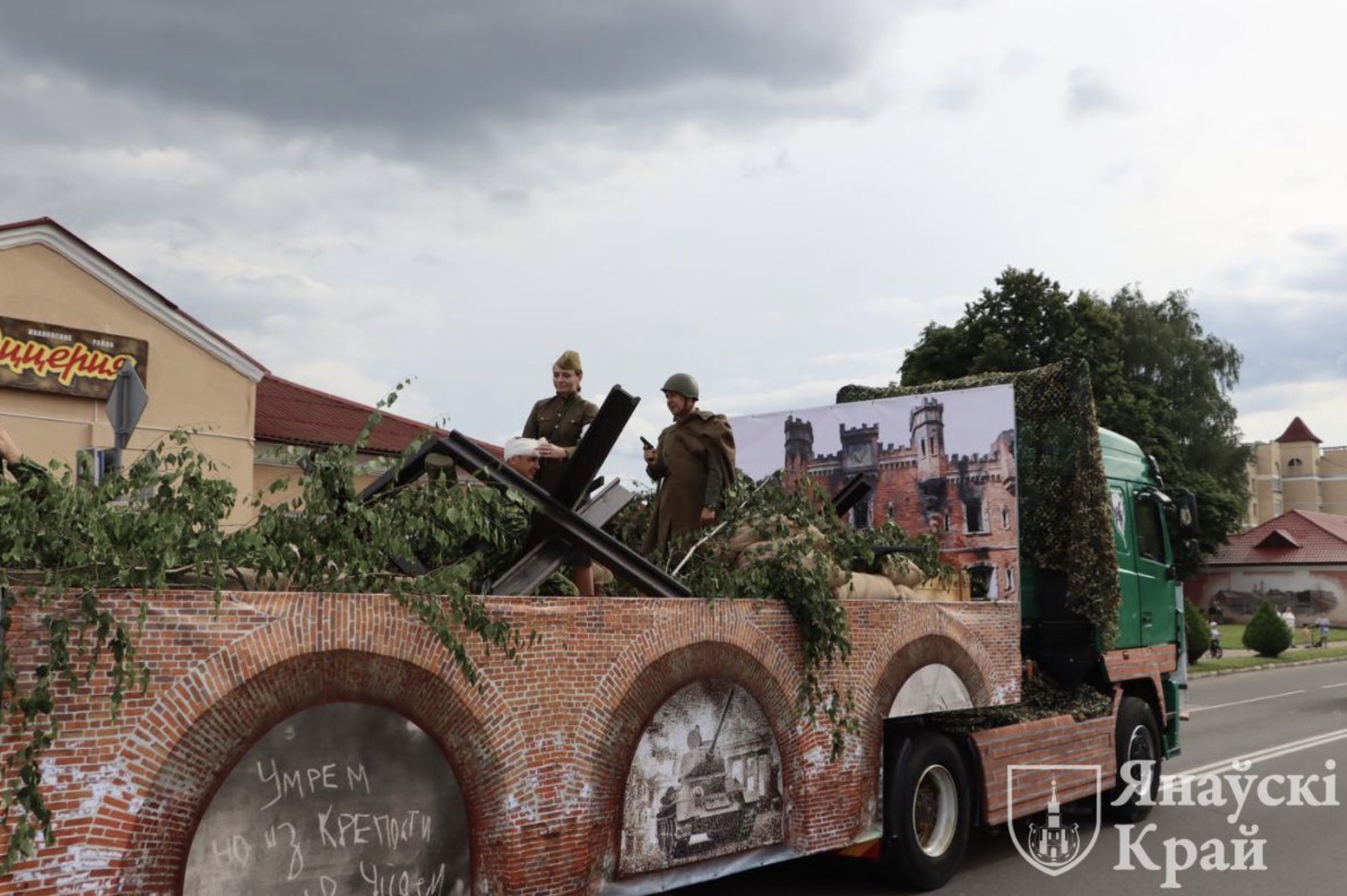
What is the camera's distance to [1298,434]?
9719 cm

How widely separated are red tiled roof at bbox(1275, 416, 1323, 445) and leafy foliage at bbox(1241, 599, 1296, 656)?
67.5 m

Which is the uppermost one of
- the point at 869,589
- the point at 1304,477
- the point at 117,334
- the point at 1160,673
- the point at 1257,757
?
the point at 1304,477

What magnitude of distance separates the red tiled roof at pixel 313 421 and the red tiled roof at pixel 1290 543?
50.9 m

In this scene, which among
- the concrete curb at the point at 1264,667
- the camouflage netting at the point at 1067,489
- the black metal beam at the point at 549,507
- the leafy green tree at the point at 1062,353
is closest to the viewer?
the black metal beam at the point at 549,507

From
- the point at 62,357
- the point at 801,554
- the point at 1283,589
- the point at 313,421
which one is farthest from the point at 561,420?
the point at 1283,589

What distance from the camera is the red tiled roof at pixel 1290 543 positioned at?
64438 mm

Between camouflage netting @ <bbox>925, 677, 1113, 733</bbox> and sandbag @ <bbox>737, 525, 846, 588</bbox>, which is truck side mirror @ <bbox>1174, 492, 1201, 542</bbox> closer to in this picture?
camouflage netting @ <bbox>925, 677, 1113, 733</bbox>

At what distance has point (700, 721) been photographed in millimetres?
5465

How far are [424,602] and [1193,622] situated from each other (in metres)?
28.1

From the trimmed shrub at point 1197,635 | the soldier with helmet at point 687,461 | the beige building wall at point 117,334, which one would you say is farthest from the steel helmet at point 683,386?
the trimmed shrub at point 1197,635

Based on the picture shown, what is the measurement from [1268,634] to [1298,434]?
6906 centimetres

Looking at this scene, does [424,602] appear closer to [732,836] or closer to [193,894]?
[193,894]

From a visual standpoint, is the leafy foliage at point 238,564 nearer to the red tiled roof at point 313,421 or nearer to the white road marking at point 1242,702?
the white road marking at point 1242,702

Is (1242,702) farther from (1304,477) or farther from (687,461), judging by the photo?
(1304,477)
